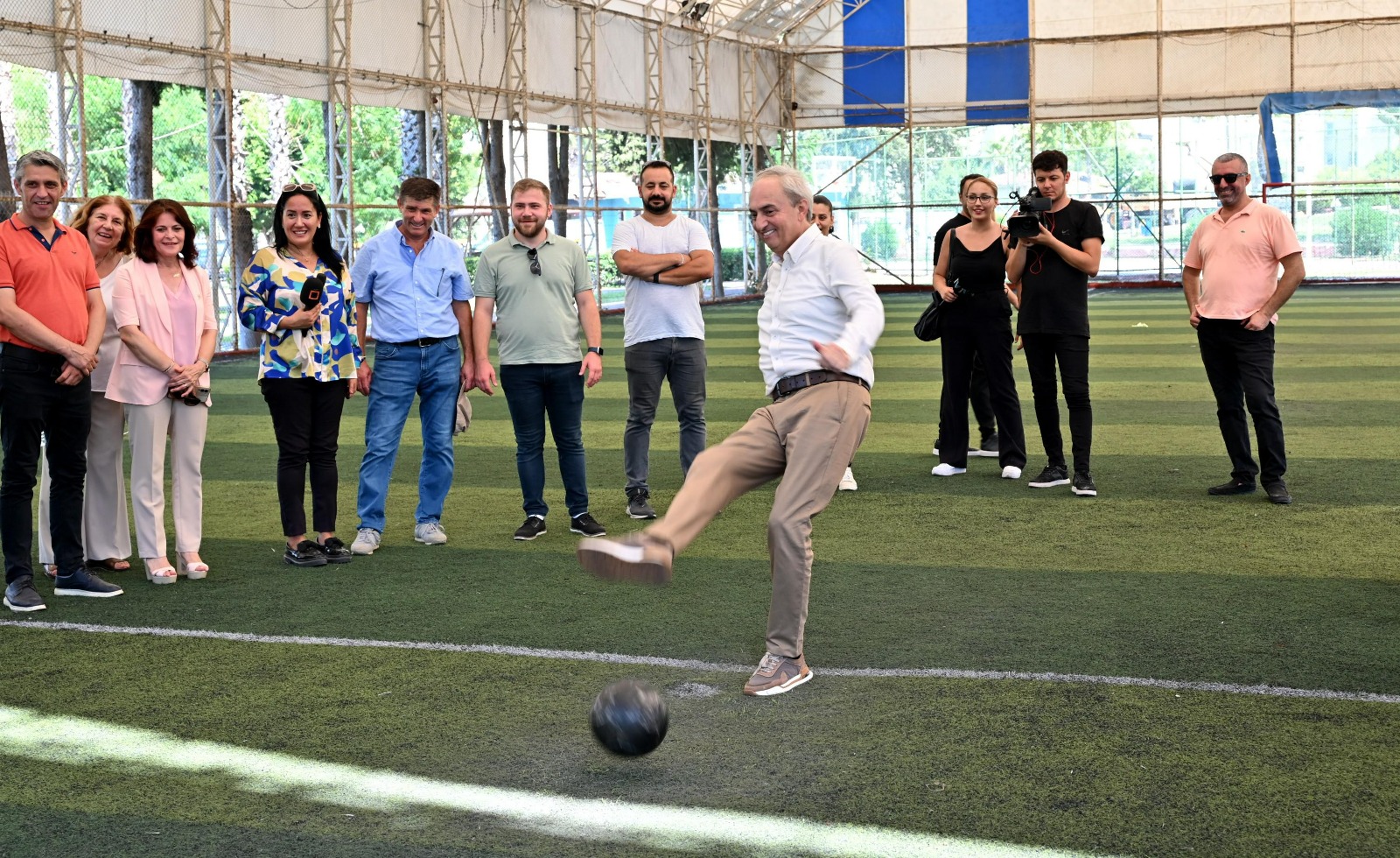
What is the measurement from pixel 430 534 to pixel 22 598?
2.10 meters

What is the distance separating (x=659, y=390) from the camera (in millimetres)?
8648

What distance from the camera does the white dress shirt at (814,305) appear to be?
17.3ft

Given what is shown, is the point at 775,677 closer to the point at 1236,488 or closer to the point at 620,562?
the point at 620,562

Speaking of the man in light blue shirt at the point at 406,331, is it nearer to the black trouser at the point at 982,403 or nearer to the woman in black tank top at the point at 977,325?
the woman in black tank top at the point at 977,325

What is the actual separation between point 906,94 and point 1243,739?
3550 centimetres

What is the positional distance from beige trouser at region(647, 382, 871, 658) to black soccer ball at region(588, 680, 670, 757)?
2.48 feet

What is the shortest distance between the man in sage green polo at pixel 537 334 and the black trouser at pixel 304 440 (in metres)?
0.90

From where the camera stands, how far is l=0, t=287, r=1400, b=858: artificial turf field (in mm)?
4059

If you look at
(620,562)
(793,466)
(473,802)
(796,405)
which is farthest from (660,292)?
(473,802)

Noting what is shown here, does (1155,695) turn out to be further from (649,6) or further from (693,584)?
(649,6)

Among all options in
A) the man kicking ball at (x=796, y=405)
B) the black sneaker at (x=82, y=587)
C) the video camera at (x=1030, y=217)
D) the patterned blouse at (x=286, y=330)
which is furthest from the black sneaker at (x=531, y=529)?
the video camera at (x=1030, y=217)

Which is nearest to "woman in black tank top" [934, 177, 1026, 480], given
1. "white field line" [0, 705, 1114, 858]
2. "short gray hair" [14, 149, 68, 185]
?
"short gray hair" [14, 149, 68, 185]

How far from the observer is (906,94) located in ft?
127

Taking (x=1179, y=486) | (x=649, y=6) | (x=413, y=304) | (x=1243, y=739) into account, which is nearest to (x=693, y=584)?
(x=413, y=304)
